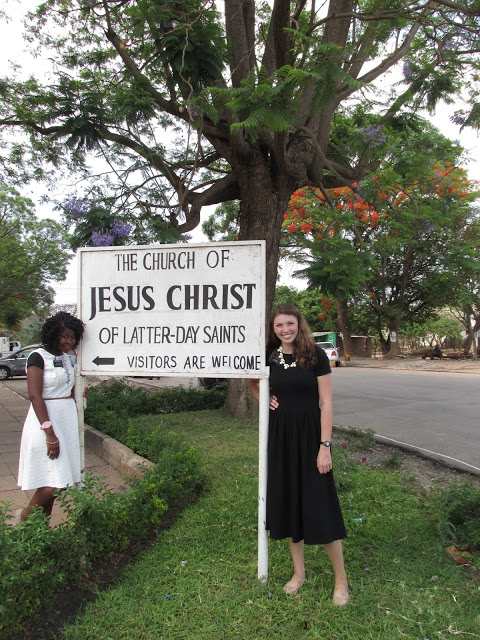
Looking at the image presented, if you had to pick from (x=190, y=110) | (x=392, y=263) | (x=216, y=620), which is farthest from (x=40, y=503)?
(x=392, y=263)

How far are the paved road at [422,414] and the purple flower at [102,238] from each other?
184 inches

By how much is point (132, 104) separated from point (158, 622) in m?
6.22

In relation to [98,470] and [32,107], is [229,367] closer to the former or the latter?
[98,470]

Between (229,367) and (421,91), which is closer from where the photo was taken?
(229,367)


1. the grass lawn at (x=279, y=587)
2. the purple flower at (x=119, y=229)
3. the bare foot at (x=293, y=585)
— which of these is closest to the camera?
the grass lawn at (x=279, y=587)

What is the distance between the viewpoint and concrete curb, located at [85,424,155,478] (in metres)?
4.62

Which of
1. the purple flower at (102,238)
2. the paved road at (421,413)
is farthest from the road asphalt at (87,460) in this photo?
the purple flower at (102,238)

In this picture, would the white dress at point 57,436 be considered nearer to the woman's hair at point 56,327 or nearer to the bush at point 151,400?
the woman's hair at point 56,327

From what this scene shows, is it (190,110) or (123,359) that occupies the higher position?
(190,110)

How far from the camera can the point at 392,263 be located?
27.1 metres

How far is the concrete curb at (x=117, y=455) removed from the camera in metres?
4.62

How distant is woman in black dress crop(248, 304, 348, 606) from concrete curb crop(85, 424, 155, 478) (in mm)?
1790

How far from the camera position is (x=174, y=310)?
3.12 m

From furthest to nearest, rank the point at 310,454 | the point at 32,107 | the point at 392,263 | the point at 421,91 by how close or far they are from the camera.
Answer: the point at 392,263, the point at 32,107, the point at 421,91, the point at 310,454
